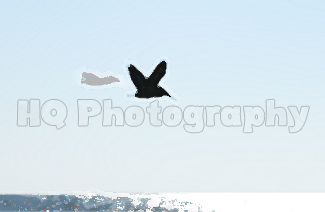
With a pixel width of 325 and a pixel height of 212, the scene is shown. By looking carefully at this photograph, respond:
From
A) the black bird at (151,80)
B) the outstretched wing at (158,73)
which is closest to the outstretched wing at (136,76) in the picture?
the black bird at (151,80)

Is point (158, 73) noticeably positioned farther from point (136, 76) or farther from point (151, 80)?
point (136, 76)

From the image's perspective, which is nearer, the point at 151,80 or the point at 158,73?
the point at 151,80

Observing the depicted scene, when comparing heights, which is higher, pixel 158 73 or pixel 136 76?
pixel 158 73

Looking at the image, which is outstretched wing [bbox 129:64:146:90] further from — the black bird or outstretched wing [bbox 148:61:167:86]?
outstretched wing [bbox 148:61:167:86]

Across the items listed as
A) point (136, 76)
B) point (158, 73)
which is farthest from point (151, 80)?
point (136, 76)

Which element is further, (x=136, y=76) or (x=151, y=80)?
(x=136, y=76)

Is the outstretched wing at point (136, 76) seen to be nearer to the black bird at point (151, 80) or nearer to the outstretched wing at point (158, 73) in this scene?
the black bird at point (151, 80)

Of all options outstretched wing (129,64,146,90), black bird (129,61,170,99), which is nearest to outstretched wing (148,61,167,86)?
black bird (129,61,170,99)

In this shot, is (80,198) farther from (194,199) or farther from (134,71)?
(134,71)

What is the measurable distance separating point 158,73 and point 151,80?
71 centimetres

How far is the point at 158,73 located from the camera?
3416 cm

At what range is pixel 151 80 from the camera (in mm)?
33781

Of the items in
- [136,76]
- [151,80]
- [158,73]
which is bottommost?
[151,80]

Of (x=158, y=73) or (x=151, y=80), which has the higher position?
(x=158, y=73)
